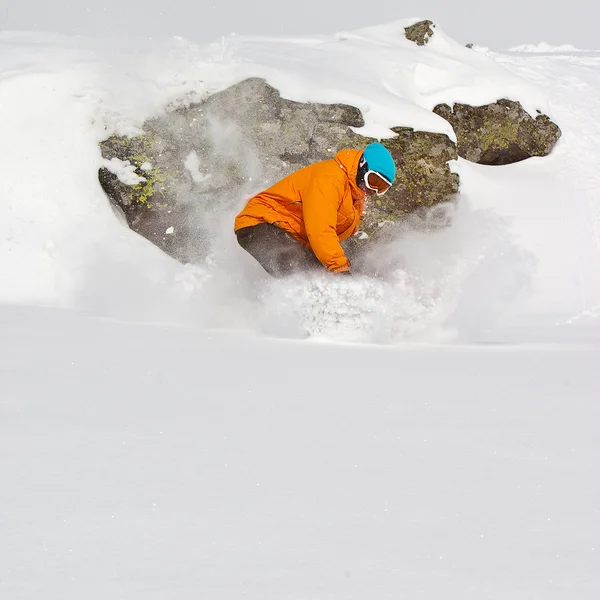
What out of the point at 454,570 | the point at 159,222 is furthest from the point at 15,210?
the point at 454,570

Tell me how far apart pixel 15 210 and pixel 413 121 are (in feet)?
16.0

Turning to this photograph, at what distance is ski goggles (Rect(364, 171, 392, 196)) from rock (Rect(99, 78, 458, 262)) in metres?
2.28

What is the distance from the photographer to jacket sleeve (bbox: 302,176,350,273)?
195 inches

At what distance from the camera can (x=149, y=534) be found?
4.06ft

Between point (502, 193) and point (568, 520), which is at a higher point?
point (568, 520)

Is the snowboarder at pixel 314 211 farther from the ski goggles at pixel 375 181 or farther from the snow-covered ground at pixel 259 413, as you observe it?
the snow-covered ground at pixel 259 413

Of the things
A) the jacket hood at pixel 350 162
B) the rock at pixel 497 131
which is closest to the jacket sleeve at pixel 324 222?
the jacket hood at pixel 350 162

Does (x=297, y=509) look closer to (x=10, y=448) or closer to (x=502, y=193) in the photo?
(x=10, y=448)

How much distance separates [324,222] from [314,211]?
0.11m

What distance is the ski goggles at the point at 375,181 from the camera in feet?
16.3

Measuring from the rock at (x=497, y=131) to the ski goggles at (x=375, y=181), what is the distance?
5017 millimetres

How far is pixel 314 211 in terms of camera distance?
495 centimetres

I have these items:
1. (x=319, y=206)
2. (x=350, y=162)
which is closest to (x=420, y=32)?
(x=350, y=162)

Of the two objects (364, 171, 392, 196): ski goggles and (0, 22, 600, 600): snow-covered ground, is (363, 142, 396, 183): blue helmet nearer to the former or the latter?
(364, 171, 392, 196): ski goggles
